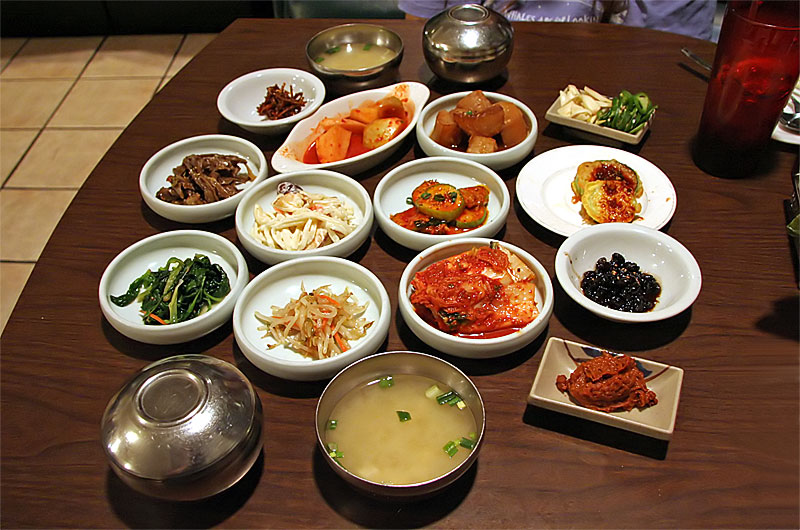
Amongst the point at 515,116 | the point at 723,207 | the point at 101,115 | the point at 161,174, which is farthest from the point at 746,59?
the point at 101,115

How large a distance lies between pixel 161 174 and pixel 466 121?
3.34ft

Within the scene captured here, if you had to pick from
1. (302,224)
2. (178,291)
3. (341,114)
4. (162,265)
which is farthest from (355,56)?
(178,291)

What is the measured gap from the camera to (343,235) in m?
1.80

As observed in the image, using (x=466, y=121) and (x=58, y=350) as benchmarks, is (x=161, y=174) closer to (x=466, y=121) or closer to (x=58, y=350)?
(x=58, y=350)

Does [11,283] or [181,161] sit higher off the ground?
[181,161]

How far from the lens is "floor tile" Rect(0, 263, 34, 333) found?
121 inches

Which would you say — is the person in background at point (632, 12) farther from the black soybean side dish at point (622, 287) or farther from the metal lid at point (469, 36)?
the black soybean side dish at point (622, 287)

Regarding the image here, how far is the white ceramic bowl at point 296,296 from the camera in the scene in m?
1.42

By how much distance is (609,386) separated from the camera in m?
1.33

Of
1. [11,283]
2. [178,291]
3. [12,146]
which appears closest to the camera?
[178,291]

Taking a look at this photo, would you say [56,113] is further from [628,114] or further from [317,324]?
[628,114]

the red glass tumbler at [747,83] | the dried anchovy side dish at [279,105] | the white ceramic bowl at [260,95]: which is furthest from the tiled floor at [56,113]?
the red glass tumbler at [747,83]

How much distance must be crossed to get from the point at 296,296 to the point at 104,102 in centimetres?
339

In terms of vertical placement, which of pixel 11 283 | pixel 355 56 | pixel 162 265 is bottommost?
pixel 11 283
